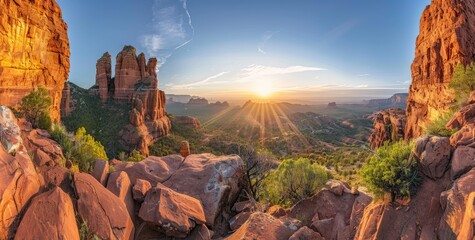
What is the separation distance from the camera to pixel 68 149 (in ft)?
54.2

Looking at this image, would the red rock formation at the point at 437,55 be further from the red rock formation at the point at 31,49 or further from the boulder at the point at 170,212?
the red rock formation at the point at 31,49

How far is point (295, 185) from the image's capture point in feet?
70.4

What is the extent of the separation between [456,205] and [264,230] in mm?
6987

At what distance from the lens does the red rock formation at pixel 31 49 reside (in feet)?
96.1

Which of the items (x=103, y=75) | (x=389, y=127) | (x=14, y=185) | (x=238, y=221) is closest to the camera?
(x=14, y=185)

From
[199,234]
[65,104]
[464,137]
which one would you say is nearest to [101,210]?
[199,234]

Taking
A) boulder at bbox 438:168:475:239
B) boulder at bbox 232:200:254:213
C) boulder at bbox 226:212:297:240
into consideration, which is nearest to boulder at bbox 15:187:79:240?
boulder at bbox 226:212:297:240

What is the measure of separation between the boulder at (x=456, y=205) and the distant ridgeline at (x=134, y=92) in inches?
3083

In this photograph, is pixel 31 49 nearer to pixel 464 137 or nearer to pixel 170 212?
pixel 170 212

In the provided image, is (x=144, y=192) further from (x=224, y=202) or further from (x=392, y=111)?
(x=392, y=111)

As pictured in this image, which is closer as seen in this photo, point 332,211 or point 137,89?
point 332,211

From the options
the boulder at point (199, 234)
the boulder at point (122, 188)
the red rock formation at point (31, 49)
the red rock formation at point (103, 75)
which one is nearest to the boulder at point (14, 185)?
the boulder at point (122, 188)

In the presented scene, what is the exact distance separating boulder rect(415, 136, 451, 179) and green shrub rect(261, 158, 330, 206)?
11922 millimetres

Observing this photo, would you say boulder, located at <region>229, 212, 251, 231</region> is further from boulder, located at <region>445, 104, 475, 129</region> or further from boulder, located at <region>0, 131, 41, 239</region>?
boulder, located at <region>445, 104, 475, 129</region>
